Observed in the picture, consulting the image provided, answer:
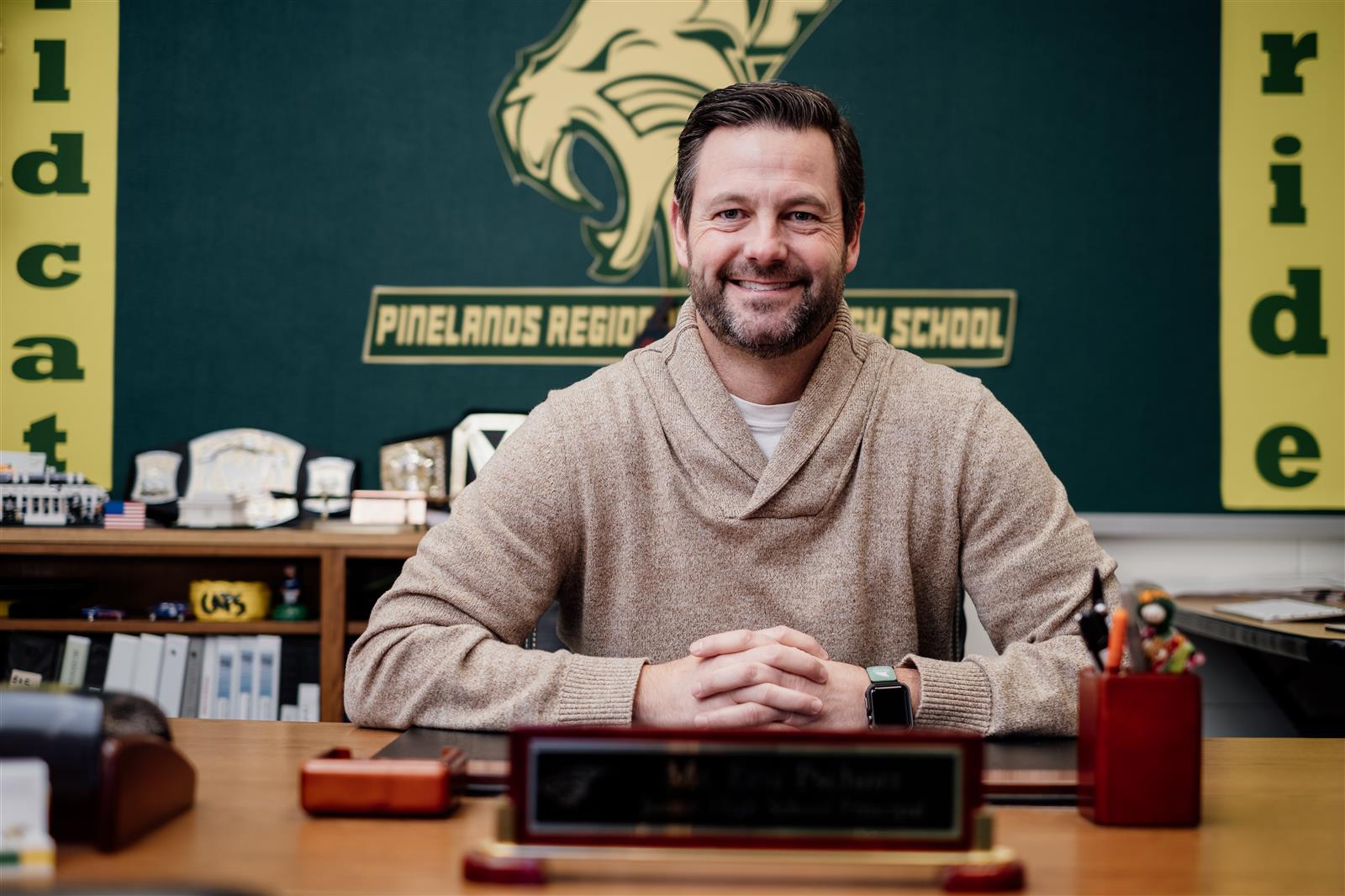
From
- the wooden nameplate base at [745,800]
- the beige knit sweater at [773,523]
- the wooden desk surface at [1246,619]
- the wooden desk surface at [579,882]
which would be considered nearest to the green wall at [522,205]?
the wooden desk surface at [1246,619]

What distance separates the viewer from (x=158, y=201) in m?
3.17

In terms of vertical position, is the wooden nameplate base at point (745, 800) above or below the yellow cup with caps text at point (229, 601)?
above

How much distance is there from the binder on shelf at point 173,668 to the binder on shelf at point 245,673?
0.42 ft

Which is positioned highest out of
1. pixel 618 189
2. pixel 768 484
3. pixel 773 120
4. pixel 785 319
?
pixel 618 189

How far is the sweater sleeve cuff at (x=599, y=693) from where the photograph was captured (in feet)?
3.87

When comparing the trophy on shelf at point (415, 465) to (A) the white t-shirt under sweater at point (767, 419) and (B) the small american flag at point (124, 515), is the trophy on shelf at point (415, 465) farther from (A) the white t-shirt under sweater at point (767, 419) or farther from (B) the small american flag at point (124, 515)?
(A) the white t-shirt under sweater at point (767, 419)

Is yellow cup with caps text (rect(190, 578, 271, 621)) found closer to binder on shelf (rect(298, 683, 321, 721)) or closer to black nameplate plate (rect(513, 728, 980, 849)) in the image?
binder on shelf (rect(298, 683, 321, 721))

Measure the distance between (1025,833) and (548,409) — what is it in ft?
2.86

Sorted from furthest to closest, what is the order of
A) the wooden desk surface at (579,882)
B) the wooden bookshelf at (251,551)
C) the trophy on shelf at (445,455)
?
the trophy on shelf at (445,455) → the wooden bookshelf at (251,551) → the wooden desk surface at (579,882)

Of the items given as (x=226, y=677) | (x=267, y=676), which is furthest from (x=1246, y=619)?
(x=226, y=677)

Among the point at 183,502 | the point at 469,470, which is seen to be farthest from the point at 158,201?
the point at 469,470

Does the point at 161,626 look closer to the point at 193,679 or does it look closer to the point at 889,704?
the point at 193,679

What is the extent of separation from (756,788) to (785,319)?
2.78ft

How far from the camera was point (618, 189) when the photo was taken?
3172 mm
